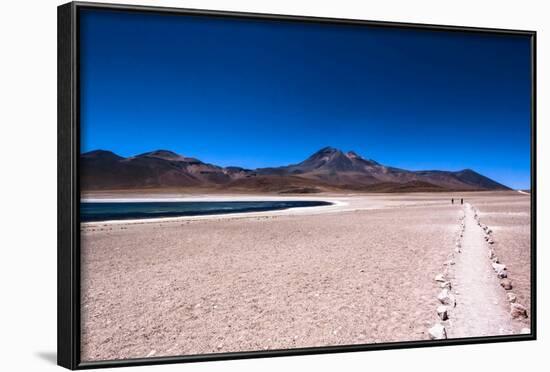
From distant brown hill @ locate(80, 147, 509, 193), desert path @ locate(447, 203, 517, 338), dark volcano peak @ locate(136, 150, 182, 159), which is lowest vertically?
desert path @ locate(447, 203, 517, 338)

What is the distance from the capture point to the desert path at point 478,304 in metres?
4.43

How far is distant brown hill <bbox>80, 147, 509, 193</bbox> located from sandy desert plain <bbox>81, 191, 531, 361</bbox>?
0.44 feet

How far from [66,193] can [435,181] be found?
3369 mm

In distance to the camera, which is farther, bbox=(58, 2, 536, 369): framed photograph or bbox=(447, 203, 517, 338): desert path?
bbox=(447, 203, 517, 338): desert path

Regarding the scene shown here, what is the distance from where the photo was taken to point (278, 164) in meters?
4.51

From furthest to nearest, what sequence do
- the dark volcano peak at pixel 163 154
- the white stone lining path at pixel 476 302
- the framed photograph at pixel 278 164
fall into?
the white stone lining path at pixel 476 302, the dark volcano peak at pixel 163 154, the framed photograph at pixel 278 164

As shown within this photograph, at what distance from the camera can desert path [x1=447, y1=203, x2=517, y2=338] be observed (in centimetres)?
443

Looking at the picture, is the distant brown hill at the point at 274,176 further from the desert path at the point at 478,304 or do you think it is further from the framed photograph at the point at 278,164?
the desert path at the point at 478,304

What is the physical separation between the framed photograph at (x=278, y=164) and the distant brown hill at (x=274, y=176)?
0.05ft

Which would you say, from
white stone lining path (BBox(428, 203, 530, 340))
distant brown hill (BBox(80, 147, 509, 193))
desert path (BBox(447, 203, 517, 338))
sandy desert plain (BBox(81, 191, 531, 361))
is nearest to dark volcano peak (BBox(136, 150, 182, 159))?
distant brown hill (BBox(80, 147, 509, 193))

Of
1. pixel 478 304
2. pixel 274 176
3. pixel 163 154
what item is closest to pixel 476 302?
pixel 478 304

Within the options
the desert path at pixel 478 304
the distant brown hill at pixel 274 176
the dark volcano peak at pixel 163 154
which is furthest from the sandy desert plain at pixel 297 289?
the dark volcano peak at pixel 163 154

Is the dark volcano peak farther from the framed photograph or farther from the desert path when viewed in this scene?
the desert path

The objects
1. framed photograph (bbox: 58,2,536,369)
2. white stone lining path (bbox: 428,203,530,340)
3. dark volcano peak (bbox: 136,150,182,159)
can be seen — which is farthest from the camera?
white stone lining path (bbox: 428,203,530,340)
